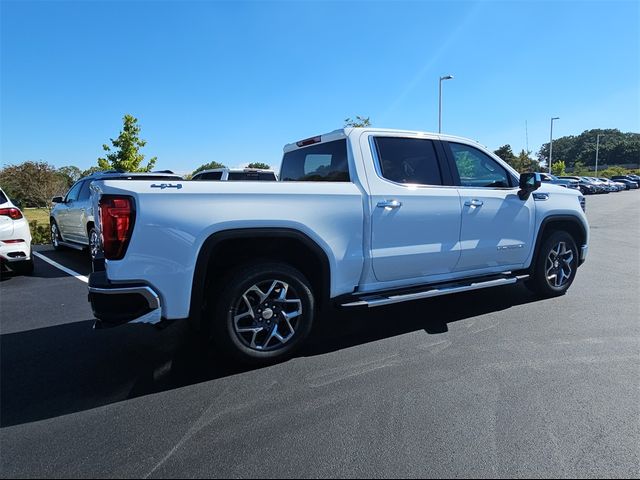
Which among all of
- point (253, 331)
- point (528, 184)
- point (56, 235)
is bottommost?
point (253, 331)

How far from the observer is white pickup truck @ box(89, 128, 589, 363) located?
2.86m

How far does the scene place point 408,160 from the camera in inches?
163

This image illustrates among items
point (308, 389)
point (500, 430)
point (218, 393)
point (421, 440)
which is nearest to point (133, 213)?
point (218, 393)

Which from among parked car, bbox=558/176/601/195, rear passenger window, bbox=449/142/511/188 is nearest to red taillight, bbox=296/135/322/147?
rear passenger window, bbox=449/142/511/188

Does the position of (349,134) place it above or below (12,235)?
above

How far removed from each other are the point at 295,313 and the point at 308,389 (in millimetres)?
653

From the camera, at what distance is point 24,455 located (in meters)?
2.29

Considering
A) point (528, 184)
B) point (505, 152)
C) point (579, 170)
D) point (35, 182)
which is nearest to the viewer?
point (528, 184)

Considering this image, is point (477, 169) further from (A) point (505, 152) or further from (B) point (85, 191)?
(A) point (505, 152)

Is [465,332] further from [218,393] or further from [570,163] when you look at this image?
[570,163]

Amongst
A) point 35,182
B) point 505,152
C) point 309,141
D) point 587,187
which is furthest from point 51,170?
point 505,152

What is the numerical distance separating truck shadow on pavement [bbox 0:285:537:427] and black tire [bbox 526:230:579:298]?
14.5 inches

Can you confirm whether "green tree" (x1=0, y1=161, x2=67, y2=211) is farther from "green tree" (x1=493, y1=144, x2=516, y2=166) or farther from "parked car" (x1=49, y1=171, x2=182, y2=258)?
"green tree" (x1=493, y1=144, x2=516, y2=166)

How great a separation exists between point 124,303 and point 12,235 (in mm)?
4761
